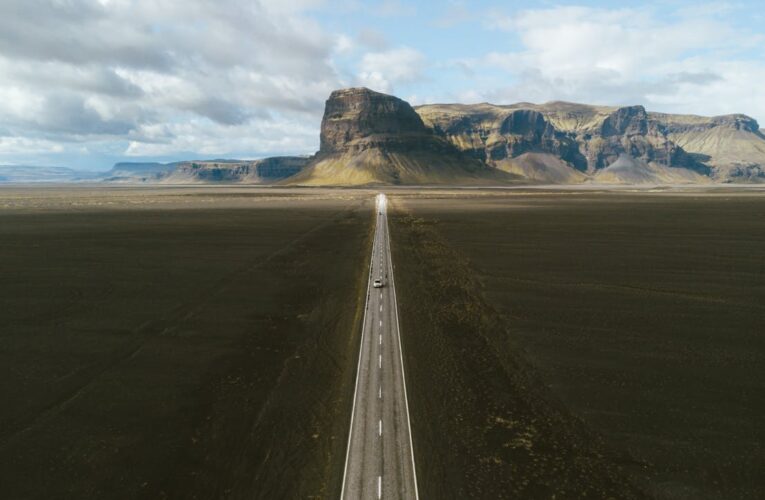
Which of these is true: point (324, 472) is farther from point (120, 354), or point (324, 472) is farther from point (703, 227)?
point (703, 227)

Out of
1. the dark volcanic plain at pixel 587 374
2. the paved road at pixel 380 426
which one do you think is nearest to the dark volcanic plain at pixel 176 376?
the paved road at pixel 380 426

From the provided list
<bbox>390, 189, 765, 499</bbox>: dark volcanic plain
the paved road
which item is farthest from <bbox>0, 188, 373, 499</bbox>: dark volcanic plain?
<bbox>390, 189, 765, 499</bbox>: dark volcanic plain

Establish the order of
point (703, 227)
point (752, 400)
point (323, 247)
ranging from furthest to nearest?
point (703, 227) < point (323, 247) < point (752, 400)

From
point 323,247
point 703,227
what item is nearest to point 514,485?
point 323,247

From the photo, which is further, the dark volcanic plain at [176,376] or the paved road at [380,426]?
the dark volcanic plain at [176,376]

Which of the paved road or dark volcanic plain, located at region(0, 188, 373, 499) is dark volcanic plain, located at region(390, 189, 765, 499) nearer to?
the paved road

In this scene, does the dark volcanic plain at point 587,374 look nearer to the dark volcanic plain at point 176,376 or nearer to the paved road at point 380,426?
the paved road at point 380,426
